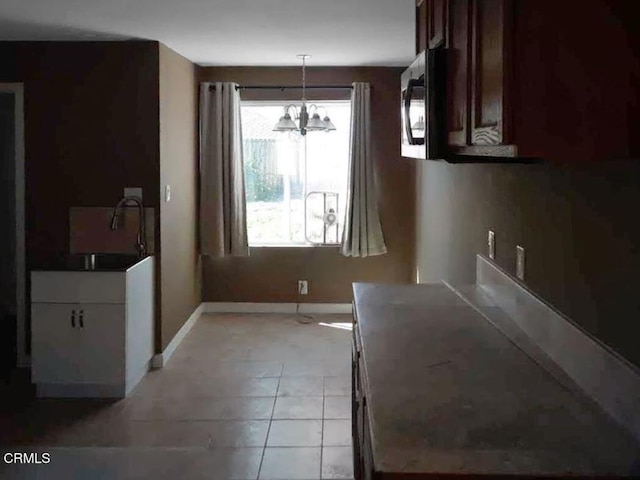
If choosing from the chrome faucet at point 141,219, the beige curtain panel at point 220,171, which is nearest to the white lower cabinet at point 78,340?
the chrome faucet at point 141,219

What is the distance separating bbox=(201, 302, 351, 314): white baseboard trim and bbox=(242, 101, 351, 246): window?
569 mm

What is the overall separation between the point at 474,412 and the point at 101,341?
3066 mm

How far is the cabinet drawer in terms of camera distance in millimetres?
4184

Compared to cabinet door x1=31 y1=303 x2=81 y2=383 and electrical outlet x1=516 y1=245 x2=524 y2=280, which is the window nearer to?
cabinet door x1=31 y1=303 x2=81 y2=383

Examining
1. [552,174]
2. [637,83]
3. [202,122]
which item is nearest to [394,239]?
[202,122]

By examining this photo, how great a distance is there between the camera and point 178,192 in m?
5.54

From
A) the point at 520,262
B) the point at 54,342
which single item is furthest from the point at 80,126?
the point at 520,262

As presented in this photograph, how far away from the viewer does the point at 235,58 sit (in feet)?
19.2

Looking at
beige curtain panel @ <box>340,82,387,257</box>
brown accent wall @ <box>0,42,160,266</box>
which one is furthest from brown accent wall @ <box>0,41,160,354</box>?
beige curtain panel @ <box>340,82,387,257</box>

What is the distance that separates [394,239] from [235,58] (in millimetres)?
2113

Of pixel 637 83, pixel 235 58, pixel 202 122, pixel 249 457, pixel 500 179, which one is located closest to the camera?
pixel 637 83

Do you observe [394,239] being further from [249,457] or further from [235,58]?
[249,457]

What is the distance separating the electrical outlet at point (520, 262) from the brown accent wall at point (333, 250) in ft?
12.4

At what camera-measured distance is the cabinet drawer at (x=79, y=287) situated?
4.18 m
